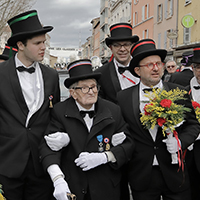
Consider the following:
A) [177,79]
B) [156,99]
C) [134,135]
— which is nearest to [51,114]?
[134,135]

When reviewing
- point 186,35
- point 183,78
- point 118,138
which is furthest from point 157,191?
point 186,35

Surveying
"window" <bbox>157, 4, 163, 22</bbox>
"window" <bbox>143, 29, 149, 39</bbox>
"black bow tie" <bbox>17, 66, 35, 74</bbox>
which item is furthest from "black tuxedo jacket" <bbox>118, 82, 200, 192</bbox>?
"window" <bbox>143, 29, 149, 39</bbox>

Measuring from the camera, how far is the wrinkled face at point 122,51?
427 cm

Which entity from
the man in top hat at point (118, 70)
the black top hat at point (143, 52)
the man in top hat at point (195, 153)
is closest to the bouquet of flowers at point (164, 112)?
the black top hat at point (143, 52)

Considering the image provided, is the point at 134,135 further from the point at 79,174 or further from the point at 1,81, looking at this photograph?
the point at 1,81

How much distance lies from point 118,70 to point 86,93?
133 cm

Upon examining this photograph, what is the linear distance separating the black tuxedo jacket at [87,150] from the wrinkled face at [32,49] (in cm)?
65

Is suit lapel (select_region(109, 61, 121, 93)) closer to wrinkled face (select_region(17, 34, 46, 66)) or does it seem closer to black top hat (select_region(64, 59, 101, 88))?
black top hat (select_region(64, 59, 101, 88))

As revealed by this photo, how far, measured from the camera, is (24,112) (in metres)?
3.22

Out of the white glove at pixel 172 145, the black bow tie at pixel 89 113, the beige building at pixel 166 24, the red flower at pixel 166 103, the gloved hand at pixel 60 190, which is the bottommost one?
the gloved hand at pixel 60 190

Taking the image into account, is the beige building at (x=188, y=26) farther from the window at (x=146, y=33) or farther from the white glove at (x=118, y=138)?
the white glove at (x=118, y=138)

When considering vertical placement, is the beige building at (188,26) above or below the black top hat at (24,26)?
above

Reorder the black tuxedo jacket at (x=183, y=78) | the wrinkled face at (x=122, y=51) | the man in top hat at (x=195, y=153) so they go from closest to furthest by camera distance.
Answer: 1. the man in top hat at (x=195, y=153)
2. the wrinkled face at (x=122, y=51)
3. the black tuxedo jacket at (x=183, y=78)

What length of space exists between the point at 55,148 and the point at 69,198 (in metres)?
0.49
